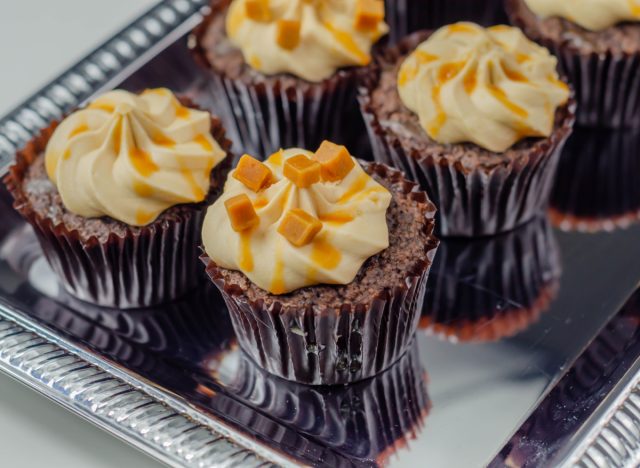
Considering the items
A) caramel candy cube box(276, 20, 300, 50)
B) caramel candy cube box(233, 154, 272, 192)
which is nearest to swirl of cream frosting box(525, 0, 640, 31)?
caramel candy cube box(276, 20, 300, 50)

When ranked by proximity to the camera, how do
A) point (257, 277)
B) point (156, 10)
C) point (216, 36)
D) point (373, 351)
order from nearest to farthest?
point (257, 277), point (373, 351), point (216, 36), point (156, 10)

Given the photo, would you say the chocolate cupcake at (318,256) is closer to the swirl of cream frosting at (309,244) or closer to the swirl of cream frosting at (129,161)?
the swirl of cream frosting at (309,244)

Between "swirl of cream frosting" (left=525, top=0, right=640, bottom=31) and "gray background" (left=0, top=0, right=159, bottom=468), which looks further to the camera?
"gray background" (left=0, top=0, right=159, bottom=468)

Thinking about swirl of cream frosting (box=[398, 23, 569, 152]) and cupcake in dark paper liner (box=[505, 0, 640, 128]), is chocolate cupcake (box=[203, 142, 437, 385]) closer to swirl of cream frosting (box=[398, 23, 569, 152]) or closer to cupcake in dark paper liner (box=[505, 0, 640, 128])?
swirl of cream frosting (box=[398, 23, 569, 152])

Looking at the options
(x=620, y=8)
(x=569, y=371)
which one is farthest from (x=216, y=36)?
(x=569, y=371)

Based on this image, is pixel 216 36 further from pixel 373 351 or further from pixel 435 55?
pixel 373 351

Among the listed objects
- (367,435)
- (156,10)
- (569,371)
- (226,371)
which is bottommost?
(569,371)

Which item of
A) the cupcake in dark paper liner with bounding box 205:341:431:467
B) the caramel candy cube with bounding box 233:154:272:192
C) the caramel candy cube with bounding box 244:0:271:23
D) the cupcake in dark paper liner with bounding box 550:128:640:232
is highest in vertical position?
the caramel candy cube with bounding box 244:0:271:23
